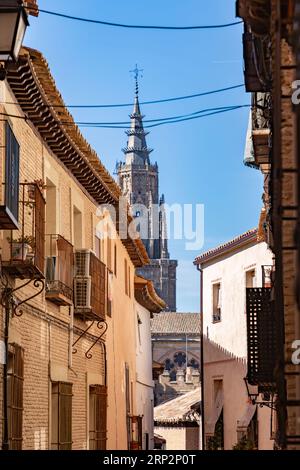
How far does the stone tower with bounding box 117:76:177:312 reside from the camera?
5846 inches

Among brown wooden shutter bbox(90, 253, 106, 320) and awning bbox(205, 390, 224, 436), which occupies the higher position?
brown wooden shutter bbox(90, 253, 106, 320)

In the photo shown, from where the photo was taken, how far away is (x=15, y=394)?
15305 millimetres

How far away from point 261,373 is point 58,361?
323cm

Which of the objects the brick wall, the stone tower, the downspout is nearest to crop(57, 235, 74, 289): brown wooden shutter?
the brick wall

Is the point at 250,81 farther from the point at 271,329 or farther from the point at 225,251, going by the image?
the point at 225,251

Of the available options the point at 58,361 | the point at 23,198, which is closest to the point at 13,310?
the point at 23,198

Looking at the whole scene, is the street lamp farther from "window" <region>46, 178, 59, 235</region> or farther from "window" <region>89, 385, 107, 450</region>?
"window" <region>89, 385, 107, 450</region>

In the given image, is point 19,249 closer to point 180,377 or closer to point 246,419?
point 246,419

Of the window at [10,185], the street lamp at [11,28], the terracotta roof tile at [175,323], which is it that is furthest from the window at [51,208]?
the terracotta roof tile at [175,323]

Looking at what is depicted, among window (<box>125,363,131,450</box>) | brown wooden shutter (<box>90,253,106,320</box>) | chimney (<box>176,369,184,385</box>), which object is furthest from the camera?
chimney (<box>176,369,184,385</box>)

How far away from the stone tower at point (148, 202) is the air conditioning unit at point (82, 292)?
5032 inches

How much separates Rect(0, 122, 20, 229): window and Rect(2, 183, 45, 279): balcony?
30cm

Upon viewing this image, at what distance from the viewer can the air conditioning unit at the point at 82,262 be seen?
2005cm

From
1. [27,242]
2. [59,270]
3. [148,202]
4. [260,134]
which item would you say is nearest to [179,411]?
[260,134]
